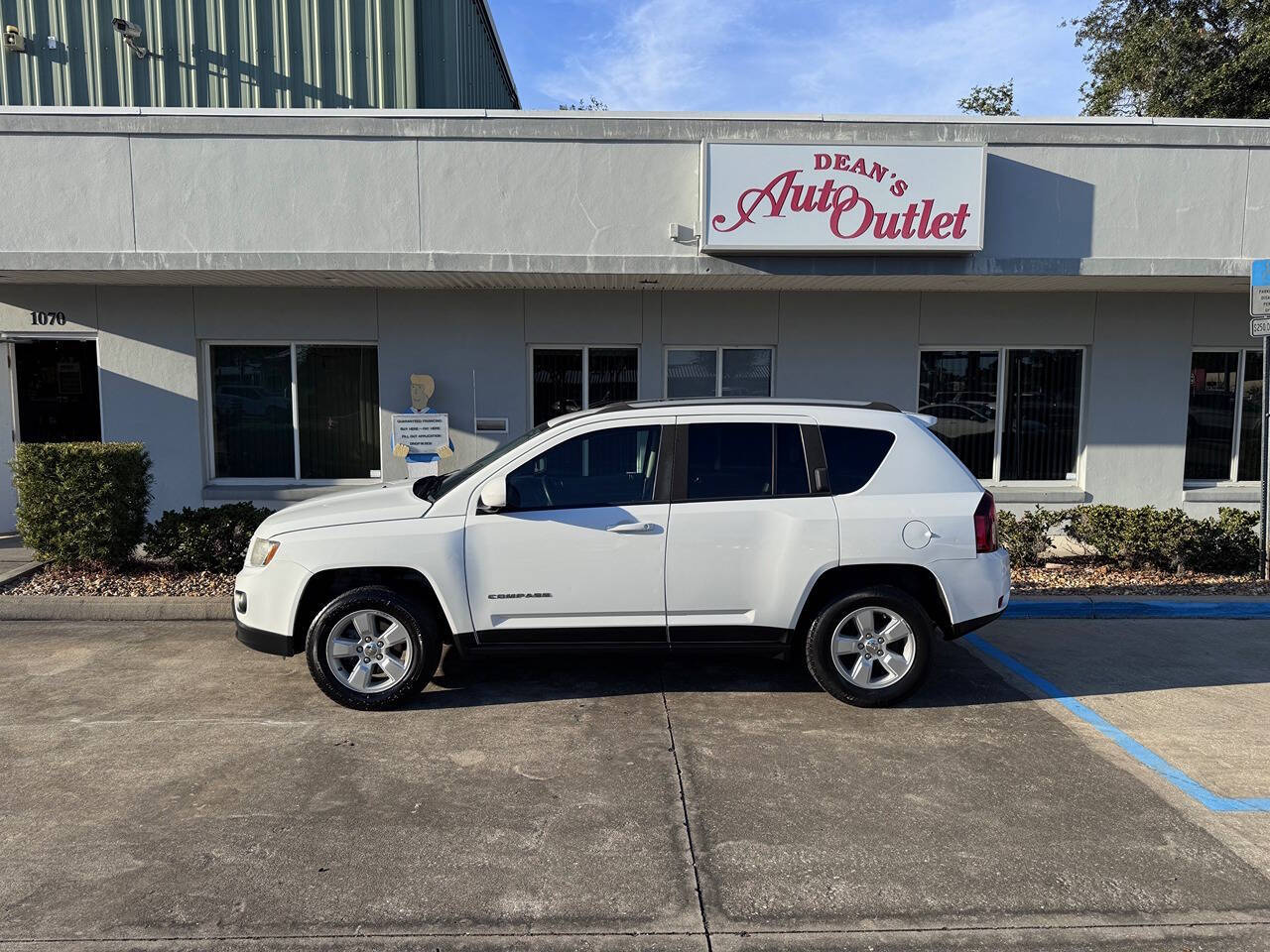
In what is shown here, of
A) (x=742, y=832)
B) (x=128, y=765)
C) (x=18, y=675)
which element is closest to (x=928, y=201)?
(x=742, y=832)

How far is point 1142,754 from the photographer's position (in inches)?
181

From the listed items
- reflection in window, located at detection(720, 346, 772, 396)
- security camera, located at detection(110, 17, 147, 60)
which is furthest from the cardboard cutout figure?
security camera, located at detection(110, 17, 147, 60)

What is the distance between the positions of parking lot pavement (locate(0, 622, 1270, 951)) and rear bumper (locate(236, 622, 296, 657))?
0.37 metres

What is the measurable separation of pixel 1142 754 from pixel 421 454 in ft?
25.0

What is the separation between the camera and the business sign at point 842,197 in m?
8.52

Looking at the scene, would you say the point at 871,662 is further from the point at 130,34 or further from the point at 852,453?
the point at 130,34

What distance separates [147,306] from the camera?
9734 mm

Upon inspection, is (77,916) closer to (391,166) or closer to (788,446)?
(788,446)

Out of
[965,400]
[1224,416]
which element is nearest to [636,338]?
[965,400]

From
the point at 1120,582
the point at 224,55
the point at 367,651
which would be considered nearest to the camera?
the point at 367,651

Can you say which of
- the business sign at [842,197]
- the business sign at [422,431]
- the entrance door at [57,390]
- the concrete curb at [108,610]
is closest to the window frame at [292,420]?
the business sign at [422,431]

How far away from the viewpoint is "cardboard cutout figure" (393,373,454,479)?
9789mm

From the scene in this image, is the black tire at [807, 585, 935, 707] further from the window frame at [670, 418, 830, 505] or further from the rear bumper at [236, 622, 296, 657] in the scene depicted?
the rear bumper at [236, 622, 296, 657]

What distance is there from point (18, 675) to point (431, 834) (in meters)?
3.86
